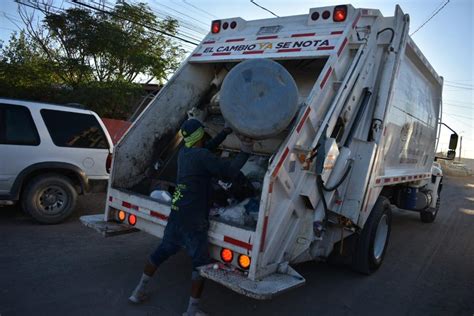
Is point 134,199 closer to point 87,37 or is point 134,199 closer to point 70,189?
point 70,189

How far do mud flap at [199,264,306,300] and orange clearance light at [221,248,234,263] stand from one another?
59 mm

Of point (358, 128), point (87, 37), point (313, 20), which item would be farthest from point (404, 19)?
point (87, 37)

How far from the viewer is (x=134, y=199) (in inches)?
162

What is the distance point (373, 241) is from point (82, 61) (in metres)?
13.1

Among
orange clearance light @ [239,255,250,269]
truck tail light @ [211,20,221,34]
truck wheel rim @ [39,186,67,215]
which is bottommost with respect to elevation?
truck wheel rim @ [39,186,67,215]

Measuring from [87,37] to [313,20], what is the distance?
11814mm

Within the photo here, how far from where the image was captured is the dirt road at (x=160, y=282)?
3.58 metres

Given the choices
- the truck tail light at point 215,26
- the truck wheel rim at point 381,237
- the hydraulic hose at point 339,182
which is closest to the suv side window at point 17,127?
the truck tail light at point 215,26

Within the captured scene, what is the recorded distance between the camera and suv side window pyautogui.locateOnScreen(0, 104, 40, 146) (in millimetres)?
5672

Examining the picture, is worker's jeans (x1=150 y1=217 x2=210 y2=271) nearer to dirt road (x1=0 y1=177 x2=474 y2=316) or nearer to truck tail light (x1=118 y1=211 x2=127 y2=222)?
dirt road (x1=0 y1=177 x2=474 y2=316)

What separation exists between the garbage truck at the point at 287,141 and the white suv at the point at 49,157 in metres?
1.78

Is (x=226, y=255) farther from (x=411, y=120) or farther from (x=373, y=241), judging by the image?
(x=411, y=120)

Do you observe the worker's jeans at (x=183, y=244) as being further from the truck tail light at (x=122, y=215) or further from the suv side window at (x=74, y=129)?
the suv side window at (x=74, y=129)

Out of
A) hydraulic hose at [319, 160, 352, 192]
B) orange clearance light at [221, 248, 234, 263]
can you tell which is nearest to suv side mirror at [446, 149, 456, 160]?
hydraulic hose at [319, 160, 352, 192]
